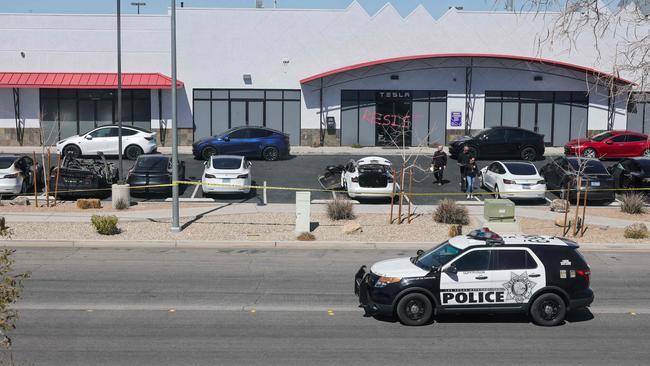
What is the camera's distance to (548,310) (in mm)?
13797

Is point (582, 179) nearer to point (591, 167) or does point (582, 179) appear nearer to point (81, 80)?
point (591, 167)

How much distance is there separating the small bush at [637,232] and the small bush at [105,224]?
14.5 metres

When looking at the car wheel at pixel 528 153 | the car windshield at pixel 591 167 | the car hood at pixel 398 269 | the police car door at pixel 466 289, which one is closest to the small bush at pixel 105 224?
the car hood at pixel 398 269

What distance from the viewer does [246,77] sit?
42469 millimetres

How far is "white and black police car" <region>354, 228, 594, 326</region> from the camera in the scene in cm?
1365

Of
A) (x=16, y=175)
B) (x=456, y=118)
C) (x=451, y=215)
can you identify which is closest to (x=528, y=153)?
(x=456, y=118)

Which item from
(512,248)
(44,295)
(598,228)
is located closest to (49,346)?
(44,295)

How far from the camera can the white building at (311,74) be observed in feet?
136

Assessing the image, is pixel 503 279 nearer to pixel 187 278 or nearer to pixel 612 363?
pixel 612 363

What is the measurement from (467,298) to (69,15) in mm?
32994

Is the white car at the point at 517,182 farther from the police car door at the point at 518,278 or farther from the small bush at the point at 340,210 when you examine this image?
the police car door at the point at 518,278

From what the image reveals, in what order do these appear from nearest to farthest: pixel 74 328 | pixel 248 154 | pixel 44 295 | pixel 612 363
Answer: pixel 612 363, pixel 74 328, pixel 44 295, pixel 248 154

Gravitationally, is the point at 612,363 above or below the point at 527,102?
below

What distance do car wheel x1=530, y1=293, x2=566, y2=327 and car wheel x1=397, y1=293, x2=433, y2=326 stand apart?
179 cm
